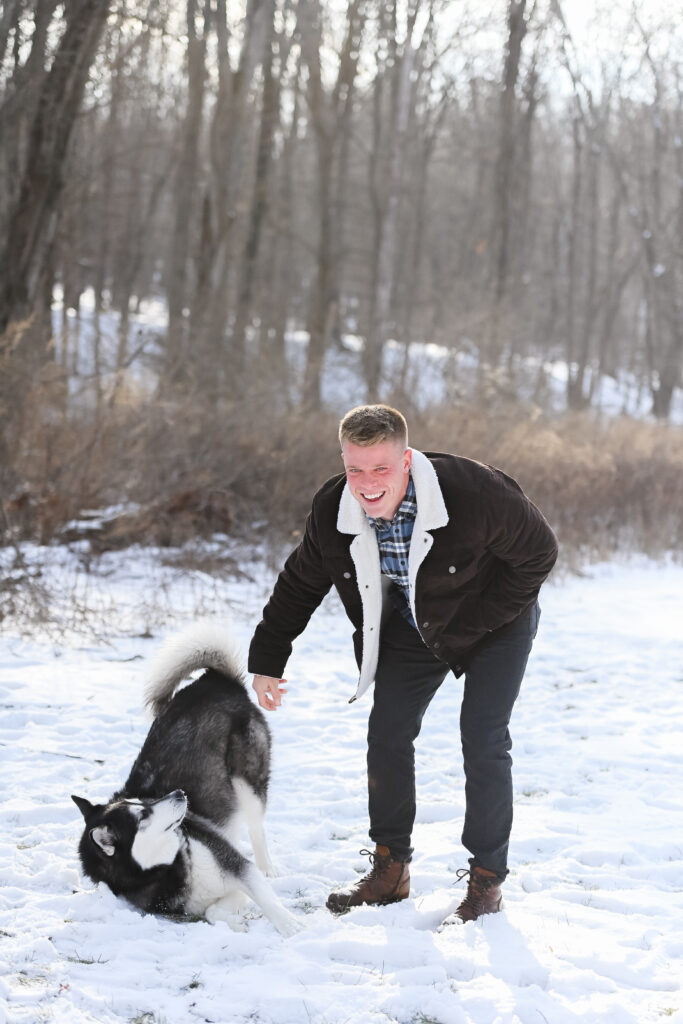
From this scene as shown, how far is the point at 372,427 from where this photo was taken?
318 centimetres

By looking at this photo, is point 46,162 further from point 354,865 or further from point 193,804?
point 354,865

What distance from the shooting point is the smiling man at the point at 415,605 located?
335 centimetres

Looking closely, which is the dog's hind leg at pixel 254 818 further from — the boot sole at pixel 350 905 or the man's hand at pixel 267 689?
the man's hand at pixel 267 689

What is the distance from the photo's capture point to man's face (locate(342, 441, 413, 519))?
3.20 meters

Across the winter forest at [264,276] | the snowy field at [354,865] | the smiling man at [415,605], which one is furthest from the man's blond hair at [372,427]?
the winter forest at [264,276]

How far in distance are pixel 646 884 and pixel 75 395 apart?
759 cm

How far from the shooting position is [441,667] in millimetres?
3686

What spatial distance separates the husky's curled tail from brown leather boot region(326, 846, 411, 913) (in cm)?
101

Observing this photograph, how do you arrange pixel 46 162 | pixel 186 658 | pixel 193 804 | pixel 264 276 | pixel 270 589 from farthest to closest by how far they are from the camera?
pixel 264 276 → pixel 46 162 → pixel 270 589 → pixel 186 658 → pixel 193 804

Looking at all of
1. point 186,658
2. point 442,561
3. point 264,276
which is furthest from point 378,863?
point 264,276

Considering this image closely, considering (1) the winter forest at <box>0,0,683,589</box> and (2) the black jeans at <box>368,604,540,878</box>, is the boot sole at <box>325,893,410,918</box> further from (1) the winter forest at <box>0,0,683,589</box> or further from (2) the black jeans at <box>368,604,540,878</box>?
(1) the winter forest at <box>0,0,683,589</box>

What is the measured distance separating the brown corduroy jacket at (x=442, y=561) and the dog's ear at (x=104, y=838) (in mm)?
764

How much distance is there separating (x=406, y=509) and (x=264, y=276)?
1042 inches

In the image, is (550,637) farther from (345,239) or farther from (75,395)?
(345,239)
